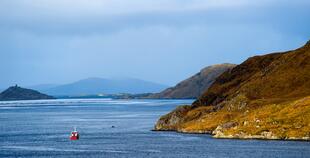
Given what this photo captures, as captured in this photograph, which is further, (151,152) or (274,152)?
(151,152)

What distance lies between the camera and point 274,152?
463 ft

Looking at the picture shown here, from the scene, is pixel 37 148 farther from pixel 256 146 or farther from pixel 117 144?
pixel 256 146

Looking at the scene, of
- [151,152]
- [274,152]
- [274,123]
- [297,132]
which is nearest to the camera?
[274,152]

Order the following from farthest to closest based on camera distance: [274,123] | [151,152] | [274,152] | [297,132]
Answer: [274,123]
[297,132]
[151,152]
[274,152]

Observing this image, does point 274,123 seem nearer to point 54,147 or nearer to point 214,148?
point 214,148

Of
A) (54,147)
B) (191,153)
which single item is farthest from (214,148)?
(54,147)

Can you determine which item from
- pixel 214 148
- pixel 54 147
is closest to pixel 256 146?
pixel 214 148

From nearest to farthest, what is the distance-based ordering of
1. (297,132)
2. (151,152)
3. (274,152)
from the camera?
(274,152)
(151,152)
(297,132)

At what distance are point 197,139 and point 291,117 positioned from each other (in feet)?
91.4

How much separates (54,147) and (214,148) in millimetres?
46838

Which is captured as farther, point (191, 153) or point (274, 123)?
point (274, 123)

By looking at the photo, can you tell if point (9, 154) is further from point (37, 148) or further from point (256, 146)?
point (256, 146)

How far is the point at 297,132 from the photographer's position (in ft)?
544

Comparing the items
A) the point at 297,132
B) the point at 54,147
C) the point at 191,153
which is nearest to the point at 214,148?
the point at 191,153
